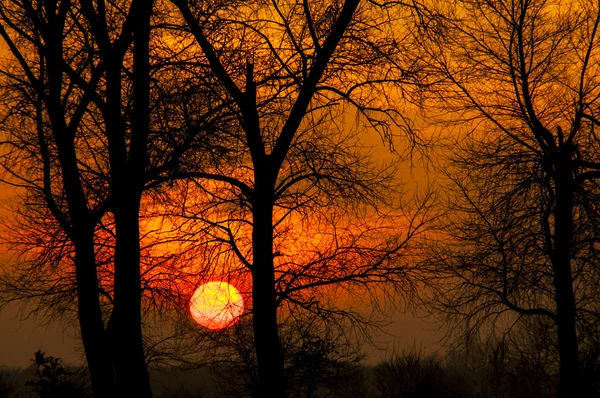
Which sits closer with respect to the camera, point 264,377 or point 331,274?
point 264,377

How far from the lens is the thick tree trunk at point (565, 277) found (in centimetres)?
1307

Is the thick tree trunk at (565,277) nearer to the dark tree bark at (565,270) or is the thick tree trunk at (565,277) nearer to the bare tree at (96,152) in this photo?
the dark tree bark at (565,270)

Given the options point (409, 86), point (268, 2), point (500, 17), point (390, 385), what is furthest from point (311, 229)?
point (390, 385)

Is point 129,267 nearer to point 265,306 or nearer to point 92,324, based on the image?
point 92,324

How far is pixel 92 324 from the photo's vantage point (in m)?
11.2

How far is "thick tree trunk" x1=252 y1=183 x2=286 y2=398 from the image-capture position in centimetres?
1033

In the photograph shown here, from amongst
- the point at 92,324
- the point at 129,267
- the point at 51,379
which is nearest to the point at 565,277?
the point at 129,267

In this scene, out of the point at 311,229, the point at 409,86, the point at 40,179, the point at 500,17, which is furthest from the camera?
the point at 500,17

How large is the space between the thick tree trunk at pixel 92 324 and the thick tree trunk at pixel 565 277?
819 cm

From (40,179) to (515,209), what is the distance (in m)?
9.50

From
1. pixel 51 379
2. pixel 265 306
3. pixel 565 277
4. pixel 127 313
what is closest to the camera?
pixel 127 313

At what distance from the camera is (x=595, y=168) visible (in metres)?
12.9

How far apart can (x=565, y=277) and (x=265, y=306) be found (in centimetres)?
614

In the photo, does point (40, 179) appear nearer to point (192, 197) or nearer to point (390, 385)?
point (192, 197)
